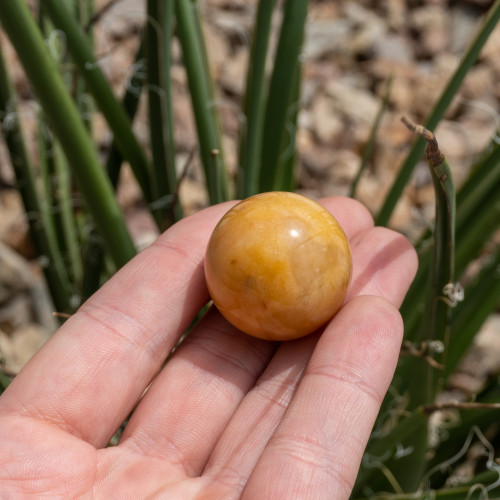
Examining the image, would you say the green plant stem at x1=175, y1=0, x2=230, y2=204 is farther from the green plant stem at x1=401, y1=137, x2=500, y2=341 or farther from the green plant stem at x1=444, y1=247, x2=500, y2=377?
the green plant stem at x1=444, y1=247, x2=500, y2=377

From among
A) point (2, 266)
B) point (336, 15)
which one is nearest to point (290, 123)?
point (2, 266)

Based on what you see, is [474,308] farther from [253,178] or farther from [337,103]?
[337,103]

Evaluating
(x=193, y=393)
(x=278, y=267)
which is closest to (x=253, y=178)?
(x=278, y=267)

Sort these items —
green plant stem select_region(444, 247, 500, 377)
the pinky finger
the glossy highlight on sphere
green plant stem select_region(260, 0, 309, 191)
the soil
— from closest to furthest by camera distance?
the pinky finger
the glossy highlight on sphere
green plant stem select_region(260, 0, 309, 191)
green plant stem select_region(444, 247, 500, 377)
the soil

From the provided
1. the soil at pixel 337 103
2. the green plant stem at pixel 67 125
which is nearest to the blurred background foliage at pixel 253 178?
the green plant stem at pixel 67 125

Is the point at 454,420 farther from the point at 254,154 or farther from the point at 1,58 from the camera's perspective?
the point at 1,58

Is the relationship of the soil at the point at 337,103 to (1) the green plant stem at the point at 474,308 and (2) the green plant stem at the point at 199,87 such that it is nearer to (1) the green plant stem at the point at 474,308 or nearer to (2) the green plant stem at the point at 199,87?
(1) the green plant stem at the point at 474,308

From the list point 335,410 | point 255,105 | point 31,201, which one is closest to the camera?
point 335,410

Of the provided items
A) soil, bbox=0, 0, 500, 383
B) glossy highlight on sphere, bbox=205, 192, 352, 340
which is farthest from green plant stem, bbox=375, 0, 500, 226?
soil, bbox=0, 0, 500, 383
